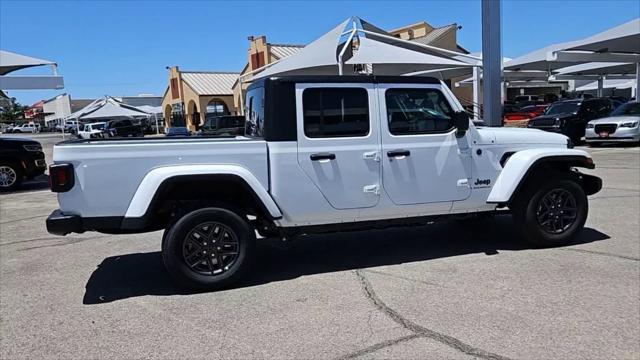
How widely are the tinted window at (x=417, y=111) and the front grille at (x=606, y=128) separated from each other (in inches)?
582

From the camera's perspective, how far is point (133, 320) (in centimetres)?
425

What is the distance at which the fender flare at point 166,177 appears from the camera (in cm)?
457

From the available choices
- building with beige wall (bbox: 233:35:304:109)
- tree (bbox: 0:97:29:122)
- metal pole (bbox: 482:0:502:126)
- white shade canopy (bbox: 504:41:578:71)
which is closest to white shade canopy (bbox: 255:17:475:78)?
metal pole (bbox: 482:0:502:126)

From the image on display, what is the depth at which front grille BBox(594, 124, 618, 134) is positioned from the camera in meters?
17.6

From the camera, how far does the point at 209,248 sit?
4848 mm

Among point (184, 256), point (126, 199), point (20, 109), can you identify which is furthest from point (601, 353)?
point (20, 109)

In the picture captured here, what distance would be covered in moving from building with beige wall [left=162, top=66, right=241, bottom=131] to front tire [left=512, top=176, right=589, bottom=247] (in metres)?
40.9

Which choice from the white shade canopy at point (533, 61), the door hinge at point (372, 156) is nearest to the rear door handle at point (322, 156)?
the door hinge at point (372, 156)

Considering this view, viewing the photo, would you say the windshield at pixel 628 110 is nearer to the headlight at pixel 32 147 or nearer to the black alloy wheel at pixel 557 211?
the black alloy wheel at pixel 557 211

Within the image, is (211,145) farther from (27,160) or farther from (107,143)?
(27,160)

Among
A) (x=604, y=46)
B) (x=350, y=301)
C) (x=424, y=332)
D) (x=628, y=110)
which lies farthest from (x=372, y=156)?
(x=604, y=46)

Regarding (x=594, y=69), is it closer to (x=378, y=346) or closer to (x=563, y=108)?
(x=563, y=108)

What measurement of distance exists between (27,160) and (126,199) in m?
10.5

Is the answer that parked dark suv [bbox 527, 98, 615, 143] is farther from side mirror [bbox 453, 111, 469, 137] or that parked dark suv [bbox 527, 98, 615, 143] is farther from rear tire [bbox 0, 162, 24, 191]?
rear tire [bbox 0, 162, 24, 191]
